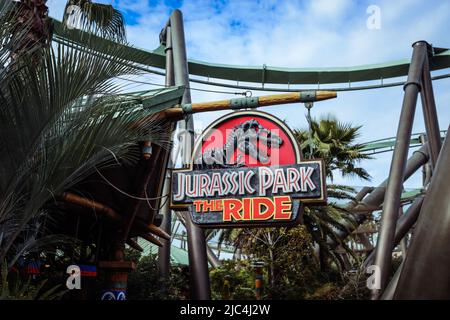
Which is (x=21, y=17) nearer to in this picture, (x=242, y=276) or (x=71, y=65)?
(x=71, y=65)

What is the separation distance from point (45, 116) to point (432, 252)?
4457mm

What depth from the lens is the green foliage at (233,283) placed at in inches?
619

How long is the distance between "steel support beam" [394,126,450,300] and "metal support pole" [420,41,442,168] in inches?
463

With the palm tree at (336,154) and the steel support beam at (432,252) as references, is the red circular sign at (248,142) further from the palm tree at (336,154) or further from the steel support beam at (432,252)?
the palm tree at (336,154)

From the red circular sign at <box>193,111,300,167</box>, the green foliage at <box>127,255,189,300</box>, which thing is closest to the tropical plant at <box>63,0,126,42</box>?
the red circular sign at <box>193,111,300,167</box>

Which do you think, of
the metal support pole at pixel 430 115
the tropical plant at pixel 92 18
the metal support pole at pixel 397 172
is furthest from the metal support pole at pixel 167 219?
the metal support pole at pixel 430 115

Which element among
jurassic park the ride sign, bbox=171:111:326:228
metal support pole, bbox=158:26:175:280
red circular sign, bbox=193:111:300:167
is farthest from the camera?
metal support pole, bbox=158:26:175:280

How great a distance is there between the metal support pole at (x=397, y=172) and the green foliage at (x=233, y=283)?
3.85m

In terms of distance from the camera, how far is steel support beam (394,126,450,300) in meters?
3.93

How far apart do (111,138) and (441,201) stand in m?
4.51

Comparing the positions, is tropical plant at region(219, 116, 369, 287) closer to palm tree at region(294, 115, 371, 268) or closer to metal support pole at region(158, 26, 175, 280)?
palm tree at region(294, 115, 371, 268)

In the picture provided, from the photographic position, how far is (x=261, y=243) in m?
16.8

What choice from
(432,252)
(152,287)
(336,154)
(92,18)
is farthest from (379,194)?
(432,252)
